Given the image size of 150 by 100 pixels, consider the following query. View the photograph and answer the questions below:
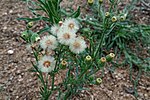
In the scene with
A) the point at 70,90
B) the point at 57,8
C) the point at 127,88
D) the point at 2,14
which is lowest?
the point at 127,88

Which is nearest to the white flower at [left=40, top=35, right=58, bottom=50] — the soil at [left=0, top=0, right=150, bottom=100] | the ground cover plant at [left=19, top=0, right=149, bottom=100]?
the ground cover plant at [left=19, top=0, right=149, bottom=100]

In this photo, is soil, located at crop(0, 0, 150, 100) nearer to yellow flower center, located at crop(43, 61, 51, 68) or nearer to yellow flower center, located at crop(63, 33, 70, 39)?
yellow flower center, located at crop(43, 61, 51, 68)

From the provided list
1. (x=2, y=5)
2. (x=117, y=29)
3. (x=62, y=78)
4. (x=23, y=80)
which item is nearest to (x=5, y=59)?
(x=23, y=80)

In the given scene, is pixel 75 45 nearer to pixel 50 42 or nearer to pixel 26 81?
pixel 50 42

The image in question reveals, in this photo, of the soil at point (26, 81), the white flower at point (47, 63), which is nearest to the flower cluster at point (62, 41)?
the white flower at point (47, 63)

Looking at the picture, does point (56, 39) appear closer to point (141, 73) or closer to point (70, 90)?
point (70, 90)

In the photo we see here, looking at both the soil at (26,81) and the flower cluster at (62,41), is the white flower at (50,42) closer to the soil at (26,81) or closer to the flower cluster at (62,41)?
the flower cluster at (62,41)

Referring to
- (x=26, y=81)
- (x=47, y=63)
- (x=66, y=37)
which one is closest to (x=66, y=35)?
(x=66, y=37)

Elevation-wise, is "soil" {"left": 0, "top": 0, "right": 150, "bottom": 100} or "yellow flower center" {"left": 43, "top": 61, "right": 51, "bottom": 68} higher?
"yellow flower center" {"left": 43, "top": 61, "right": 51, "bottom": 68}
